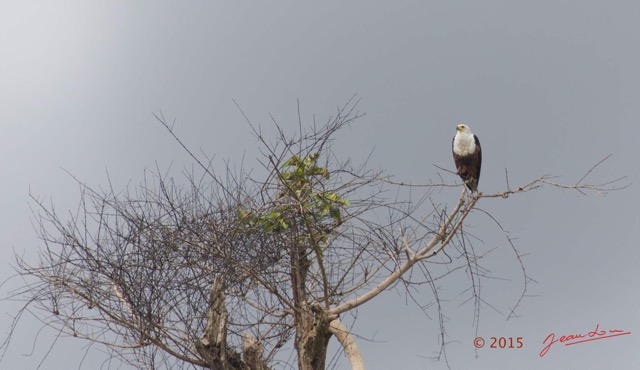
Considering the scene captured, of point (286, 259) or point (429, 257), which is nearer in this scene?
point (429, 257)

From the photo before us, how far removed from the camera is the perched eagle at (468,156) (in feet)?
18.4

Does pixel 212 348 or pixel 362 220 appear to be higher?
pixel 362 220

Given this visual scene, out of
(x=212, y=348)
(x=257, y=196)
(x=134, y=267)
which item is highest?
(x=257, y=196)

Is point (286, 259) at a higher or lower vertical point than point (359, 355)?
higher

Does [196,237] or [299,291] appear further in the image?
[299,291]

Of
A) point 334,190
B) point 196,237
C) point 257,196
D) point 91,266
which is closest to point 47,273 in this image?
point 91,266

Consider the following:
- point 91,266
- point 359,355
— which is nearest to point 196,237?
point 91,266

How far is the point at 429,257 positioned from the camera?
400 centimetres

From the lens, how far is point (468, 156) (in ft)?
18.5

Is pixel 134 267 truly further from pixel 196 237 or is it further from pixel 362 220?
pixel 362 220

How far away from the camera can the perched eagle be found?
5605 millimetres

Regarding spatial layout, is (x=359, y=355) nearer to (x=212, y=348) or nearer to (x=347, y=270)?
(x=347, y=270)

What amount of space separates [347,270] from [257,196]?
0.77m

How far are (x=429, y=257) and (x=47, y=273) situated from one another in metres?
2.30
